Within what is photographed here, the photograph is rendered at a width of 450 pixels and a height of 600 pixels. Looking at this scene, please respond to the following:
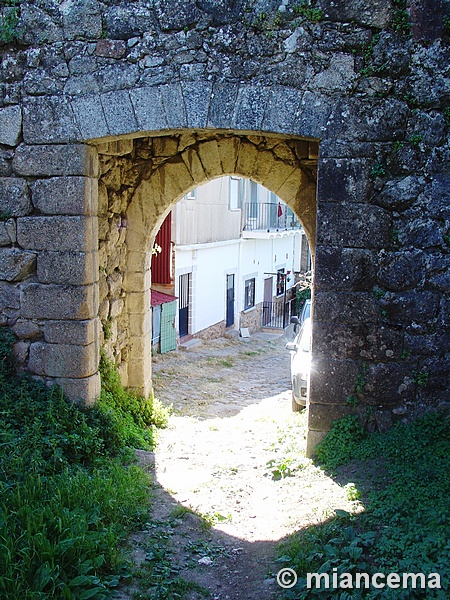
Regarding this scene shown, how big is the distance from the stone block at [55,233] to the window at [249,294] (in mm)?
11510

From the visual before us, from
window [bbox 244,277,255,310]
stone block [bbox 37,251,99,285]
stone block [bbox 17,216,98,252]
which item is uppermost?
stone block [bbox 17,216,98,252]

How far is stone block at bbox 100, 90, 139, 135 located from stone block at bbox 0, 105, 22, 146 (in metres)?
0.76

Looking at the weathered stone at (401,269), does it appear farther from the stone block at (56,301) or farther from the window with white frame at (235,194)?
the window with white frame at (235,194)

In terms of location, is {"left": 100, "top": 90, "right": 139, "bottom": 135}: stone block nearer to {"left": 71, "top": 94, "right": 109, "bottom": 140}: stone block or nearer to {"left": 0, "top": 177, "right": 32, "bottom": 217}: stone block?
{"left": 71, "top": 94, "right": 109, "bottom": 140}: stone block

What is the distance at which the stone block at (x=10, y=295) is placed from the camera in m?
5.24

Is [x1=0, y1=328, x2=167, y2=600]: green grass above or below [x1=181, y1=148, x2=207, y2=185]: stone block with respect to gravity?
below

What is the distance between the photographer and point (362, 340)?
472 cm

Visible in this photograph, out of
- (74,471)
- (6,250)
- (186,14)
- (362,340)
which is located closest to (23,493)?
(74,471)

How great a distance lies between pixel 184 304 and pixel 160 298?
140 centimetres

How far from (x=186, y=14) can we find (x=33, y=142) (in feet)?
5.28

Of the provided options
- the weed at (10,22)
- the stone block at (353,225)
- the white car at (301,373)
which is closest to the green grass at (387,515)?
the stone block at (353,225)

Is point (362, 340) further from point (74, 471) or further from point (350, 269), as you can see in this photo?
point (74, 471)

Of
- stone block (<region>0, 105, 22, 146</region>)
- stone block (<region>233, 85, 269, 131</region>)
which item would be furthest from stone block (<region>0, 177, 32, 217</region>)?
stone block (<region>233, 85, 269, 131</region>)

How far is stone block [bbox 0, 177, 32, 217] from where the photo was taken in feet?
16.7
